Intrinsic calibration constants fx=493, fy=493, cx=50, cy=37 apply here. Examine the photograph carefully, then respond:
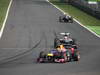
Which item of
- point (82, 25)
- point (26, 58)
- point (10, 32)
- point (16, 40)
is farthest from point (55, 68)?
point (82, 25)

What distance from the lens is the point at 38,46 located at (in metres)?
29.8

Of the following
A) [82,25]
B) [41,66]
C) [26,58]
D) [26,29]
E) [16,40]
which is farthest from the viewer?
[82,25]

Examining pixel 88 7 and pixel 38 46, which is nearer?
pixel 38 46

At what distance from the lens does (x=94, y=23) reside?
1860 inches

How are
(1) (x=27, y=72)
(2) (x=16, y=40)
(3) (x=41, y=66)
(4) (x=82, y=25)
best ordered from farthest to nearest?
(4) (x=82, y=25)
(2) (x=16, y=40)
(3) (x=41, y=66)
(1) (x=27, y=72)

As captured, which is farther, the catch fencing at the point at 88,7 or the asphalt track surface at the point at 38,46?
the catch fencing at the point at 88,7

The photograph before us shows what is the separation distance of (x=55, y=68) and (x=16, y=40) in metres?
11.7

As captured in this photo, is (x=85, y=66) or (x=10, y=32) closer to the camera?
(x=85, y=66)

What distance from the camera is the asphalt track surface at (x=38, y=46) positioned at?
68.5 feet

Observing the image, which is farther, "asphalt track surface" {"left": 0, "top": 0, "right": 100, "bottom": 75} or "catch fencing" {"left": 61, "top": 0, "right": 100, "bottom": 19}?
"catch fencing" {"left": 61, "top": 0, "right": 100, "bottom": 19}

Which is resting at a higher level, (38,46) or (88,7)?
(88,7)

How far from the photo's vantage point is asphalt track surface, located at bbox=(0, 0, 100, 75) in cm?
2089

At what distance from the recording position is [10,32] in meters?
37.9

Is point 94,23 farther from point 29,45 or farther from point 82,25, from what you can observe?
point 29,45
